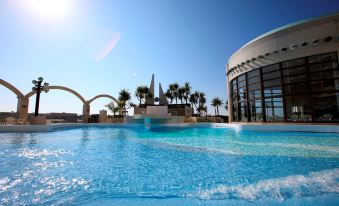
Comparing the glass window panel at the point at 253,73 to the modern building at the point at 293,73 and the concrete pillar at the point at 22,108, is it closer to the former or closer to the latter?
the modern building at the point at 293,73

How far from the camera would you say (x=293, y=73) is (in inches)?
659

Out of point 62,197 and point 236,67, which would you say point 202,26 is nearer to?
point 236,67

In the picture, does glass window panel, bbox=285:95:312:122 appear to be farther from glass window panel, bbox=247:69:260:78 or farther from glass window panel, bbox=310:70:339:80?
glass window panel, bbox=247:69:260:78

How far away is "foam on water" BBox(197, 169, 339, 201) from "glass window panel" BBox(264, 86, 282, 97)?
15.4 metres

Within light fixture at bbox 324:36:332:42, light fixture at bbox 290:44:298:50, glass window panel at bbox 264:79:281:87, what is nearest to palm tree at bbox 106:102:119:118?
glass window panel at bbox 264:79:281:87

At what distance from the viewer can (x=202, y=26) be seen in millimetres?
16203

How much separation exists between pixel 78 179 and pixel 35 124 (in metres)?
18.4

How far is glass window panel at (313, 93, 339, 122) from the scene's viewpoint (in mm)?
14227

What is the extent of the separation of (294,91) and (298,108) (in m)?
1.61

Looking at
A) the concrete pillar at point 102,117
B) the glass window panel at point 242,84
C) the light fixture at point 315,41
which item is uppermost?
the light fixture at point 315,41

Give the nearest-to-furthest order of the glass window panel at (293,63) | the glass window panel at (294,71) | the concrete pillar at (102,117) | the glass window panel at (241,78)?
the glass window panel at (294,71) → the glass window panel at (293,63) → the glass window panel at (241,78) → the concrete pillar at (102,117)

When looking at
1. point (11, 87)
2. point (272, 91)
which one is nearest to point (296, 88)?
point (272, 91)

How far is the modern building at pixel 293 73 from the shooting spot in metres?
14.7

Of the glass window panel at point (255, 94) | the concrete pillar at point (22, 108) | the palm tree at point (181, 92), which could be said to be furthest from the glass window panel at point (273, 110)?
the palm tree at point (181, 92)
